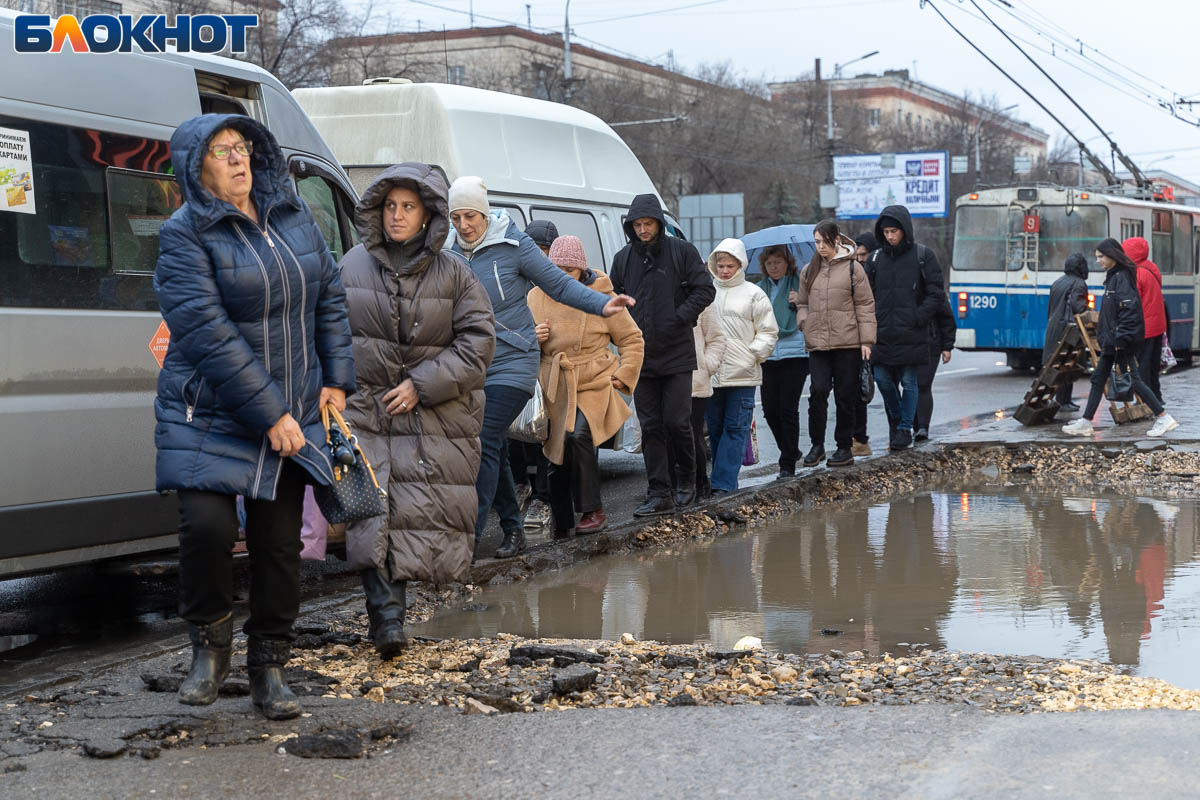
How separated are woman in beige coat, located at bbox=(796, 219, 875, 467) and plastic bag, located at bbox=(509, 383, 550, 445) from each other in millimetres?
3263

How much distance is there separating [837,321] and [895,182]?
50.3 metres

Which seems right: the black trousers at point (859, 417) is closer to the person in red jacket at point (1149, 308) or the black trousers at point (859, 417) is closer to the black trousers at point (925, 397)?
the black trousers at point (925, 397)

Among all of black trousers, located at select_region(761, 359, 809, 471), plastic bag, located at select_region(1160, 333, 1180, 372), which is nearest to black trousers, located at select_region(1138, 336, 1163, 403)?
plastic bag, located at select_region(1160, 333, 1180, 372)

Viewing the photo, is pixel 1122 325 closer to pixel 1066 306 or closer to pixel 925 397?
pixel 1066 306

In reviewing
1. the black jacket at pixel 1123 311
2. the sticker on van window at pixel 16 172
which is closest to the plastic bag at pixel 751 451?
the black jacket at pixel 1123 311

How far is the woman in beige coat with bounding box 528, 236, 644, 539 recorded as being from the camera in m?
7.65

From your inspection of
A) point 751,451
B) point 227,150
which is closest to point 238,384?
point 227,150

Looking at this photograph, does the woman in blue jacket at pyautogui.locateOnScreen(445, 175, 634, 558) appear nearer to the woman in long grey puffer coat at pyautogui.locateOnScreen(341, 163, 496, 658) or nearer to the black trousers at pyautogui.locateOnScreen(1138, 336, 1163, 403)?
the woman in long grey puffer coat at pyautogui.locateOnScreen(341, 163, 496, 658)

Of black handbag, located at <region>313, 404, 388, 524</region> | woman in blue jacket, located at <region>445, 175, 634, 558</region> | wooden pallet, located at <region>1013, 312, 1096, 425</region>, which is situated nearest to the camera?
black handbag, located at <region>313, 404, 388, 524</region>

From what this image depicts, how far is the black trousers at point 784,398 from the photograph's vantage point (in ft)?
33.4

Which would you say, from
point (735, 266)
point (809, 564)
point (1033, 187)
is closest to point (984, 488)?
point (735, 266)

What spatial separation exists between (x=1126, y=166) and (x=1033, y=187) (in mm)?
2982

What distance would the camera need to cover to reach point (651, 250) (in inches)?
334

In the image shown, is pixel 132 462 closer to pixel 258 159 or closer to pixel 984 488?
pixel 258 159
